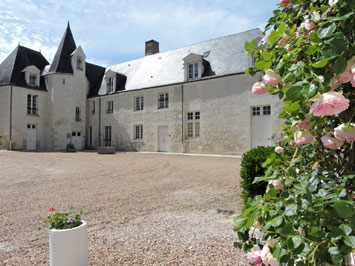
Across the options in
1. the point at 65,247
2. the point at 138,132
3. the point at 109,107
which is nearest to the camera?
the point at 65,247

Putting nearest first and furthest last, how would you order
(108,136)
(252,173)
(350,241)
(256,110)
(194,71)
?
(350,241) < (252,173) < (256,110) < (194,71) < (108,136)

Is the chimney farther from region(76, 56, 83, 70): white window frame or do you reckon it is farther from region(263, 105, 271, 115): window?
region(263, 105, 271, 115): window

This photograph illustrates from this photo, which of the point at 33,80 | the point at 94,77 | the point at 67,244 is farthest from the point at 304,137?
the point at 94,77

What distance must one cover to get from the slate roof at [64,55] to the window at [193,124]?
1159 cm

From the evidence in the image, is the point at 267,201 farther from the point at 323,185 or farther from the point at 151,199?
the point at 151,199

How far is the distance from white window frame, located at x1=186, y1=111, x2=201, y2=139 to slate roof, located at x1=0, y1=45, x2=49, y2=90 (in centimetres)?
1295

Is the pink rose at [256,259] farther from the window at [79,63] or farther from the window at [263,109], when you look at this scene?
the window at [79,63]

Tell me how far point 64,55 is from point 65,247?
21.6 m

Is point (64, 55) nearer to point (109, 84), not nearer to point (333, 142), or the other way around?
point (109, 84)

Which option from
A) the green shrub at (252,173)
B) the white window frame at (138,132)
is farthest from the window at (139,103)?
the green shrub at (252,173)

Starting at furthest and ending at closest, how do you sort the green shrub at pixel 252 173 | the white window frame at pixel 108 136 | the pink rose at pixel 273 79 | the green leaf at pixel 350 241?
the white window frame at pixel 108 136 < the green shrub at pixel 252 173 < the pink rose at pixel 273 79 < the green leaf at pixel 350 241

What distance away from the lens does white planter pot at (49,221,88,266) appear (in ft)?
7.21

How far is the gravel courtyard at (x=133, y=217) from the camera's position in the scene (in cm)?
267

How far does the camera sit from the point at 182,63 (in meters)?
17.2
